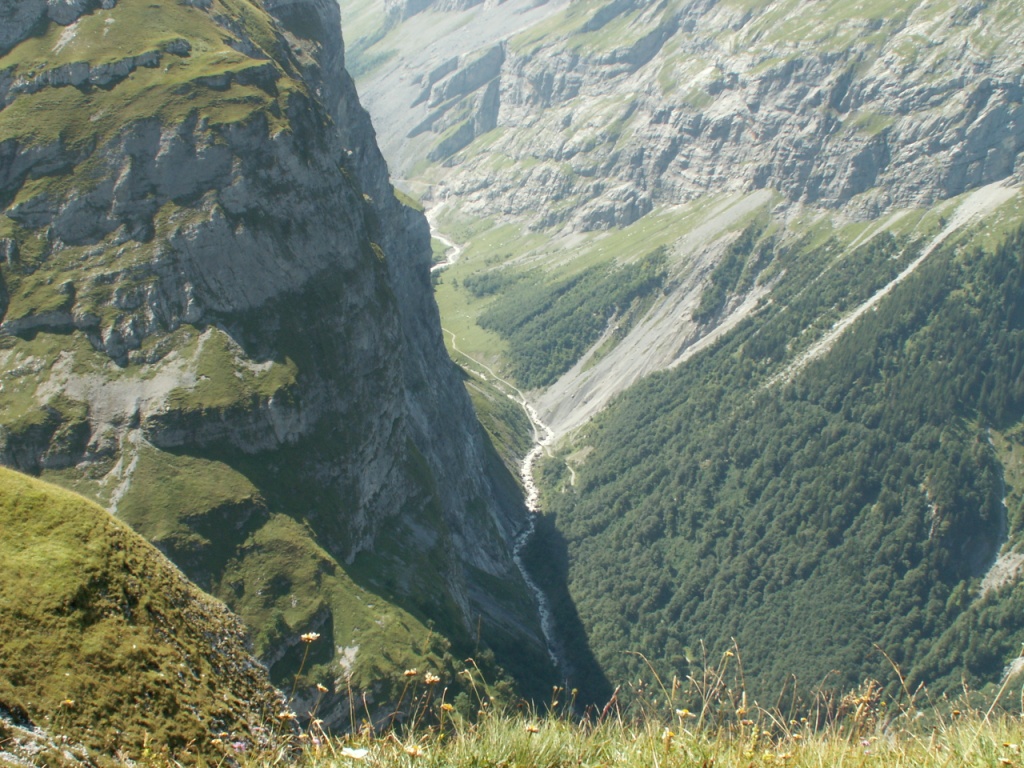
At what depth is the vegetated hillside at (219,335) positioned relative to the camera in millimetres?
84062

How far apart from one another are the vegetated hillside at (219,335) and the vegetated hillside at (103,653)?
65.6 metres

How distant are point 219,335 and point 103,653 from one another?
85.5 meters

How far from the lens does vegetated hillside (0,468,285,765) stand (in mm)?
12289

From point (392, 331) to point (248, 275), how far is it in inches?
1003

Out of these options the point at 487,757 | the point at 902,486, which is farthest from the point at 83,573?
the point at 902,486

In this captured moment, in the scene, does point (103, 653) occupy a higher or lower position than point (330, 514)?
higher

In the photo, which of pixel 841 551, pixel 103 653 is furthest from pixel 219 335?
pixel 841 551

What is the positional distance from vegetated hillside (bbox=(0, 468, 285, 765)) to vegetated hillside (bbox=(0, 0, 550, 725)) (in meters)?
65.6

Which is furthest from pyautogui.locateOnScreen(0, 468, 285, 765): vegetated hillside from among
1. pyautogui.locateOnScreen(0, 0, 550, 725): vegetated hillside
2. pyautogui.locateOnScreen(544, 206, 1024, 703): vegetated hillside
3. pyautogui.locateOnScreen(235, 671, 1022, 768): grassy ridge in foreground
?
pyautogui.locateOnScreen(544, 206, 1024, 703): vegetated hillside

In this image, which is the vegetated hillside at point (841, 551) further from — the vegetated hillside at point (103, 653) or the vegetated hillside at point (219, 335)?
the vegetated hillside at point (103, 653)

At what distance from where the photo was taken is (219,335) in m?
94.8

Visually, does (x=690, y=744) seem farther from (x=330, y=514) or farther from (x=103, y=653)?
(x=330, y=514)

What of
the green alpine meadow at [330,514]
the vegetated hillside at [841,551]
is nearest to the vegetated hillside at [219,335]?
the green alpine meadow at [330,514]

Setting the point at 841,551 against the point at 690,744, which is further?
the point at 841,551
